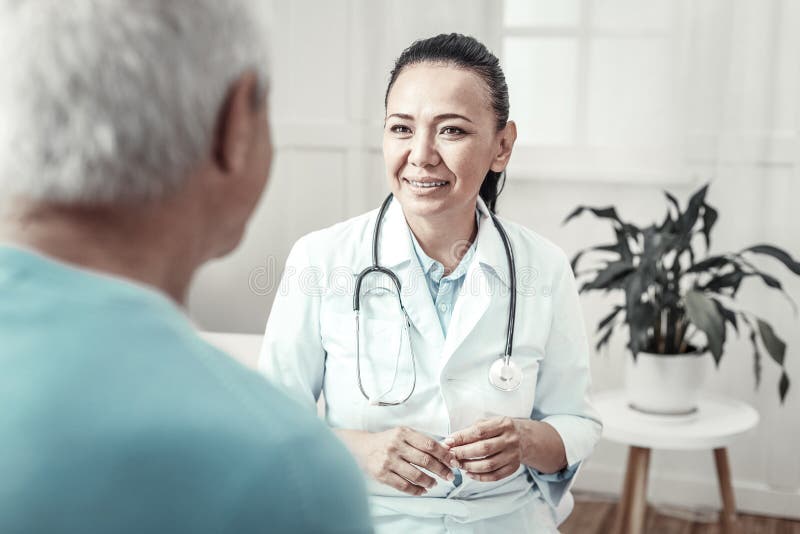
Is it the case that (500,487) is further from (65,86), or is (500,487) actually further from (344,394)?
(65,86)

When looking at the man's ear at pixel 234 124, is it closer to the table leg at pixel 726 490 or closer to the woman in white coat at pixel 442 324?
the woman in white coat at pixel 442 324

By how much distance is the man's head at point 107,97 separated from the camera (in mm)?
495

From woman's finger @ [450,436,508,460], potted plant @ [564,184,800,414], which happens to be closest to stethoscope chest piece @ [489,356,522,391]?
woman's finger @ [450,436,508,460]

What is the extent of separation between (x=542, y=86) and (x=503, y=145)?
48.8 inches

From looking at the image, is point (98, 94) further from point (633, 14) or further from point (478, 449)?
point (633, 14)

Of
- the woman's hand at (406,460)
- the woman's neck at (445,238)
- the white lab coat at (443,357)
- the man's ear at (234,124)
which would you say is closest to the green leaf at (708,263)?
the white lab coat at (443,357)

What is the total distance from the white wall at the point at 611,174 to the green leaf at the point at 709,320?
19.3 inches

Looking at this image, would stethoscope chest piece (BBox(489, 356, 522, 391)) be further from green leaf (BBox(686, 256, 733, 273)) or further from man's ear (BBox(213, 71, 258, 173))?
green leaf (BBox(686, 256, 733, 273))

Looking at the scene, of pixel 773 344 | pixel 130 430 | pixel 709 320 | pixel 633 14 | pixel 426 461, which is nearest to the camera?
pixel 130 430

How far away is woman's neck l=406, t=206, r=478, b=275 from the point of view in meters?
1.43

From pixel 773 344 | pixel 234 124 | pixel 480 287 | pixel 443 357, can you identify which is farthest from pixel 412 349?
pixel 773 344

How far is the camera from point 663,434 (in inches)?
79.3

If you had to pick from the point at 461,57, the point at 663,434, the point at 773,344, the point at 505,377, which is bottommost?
the point at 663,434

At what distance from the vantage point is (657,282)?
6.97ft
